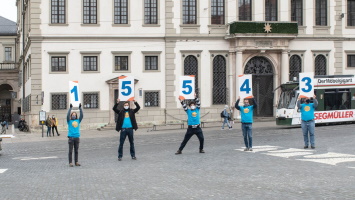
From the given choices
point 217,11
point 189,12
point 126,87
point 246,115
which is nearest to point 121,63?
point 189,12

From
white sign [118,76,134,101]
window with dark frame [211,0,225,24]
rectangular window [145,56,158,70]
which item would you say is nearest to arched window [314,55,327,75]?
window with dark frame [211,0,225,24]

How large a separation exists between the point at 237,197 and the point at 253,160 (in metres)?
6.50

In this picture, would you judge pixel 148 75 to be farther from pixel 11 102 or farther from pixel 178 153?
pixel 11 102

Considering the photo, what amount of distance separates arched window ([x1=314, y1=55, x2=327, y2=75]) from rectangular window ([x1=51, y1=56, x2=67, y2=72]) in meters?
19.8

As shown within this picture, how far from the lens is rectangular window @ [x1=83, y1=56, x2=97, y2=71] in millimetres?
41125

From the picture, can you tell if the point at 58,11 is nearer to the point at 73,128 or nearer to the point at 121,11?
the point at 121,11

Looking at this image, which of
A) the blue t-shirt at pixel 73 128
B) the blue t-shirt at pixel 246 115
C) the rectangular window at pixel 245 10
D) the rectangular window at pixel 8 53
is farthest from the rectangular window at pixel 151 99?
the rectangular window at pixel 8 53

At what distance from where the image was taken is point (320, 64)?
148ft

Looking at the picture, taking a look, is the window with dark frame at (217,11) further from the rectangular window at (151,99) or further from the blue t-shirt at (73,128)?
the blue t-shirt at (73,128)

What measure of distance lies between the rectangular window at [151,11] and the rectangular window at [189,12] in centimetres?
214

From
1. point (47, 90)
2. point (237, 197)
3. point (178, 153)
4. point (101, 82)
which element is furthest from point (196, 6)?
point (237, 197)

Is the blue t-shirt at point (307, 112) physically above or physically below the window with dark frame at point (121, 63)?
→ below

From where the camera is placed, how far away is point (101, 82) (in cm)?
4109

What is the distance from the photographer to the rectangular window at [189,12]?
141 ft
